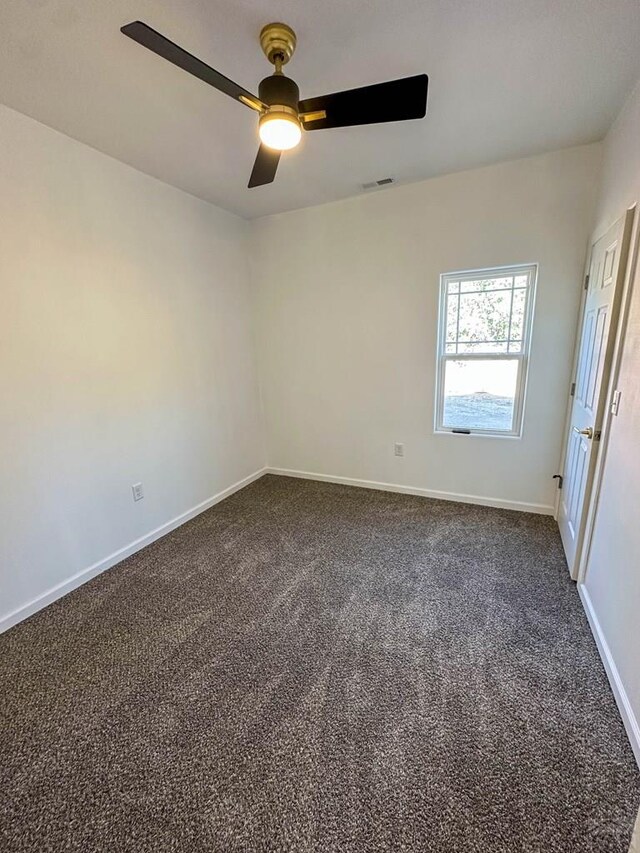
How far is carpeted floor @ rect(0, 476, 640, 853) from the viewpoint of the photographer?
1.14 m

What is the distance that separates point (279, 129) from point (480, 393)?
2385mm

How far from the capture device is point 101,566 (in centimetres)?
244

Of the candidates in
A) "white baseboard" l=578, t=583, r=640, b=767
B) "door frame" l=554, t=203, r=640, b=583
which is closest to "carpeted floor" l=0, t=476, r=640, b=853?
"white baseboard" l=578, t=583, r=640, b=767

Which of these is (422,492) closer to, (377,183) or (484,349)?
(484,349)

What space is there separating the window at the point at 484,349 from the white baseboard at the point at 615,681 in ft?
4.65

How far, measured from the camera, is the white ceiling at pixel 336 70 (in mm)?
1338

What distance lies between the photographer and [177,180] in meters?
2.64

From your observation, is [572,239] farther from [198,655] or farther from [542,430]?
[198,655]

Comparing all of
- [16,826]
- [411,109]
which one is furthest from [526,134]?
[16,826]

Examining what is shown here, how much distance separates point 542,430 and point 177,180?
3268mm

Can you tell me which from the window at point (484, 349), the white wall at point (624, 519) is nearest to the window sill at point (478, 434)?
the window at point (484, 349)

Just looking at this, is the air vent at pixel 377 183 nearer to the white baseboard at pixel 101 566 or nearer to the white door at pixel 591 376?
the white door at pixel 591 376

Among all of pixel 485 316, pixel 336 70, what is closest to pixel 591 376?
pixel 485 316

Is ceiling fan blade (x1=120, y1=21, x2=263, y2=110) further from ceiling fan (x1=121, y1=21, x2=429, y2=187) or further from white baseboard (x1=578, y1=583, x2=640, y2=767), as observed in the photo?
white baseboard (x1=578, y1=583, x2=640, y2=767)
